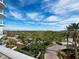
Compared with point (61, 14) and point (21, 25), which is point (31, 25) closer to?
point (21, 25)

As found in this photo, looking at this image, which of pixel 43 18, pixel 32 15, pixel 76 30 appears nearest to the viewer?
pixel 76 30

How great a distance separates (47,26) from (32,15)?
35.7ft

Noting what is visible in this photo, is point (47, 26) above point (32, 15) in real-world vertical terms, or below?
below

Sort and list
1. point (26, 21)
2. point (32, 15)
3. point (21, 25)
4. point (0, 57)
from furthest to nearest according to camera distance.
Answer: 1. point (26, 21)
2. point (21, 25)
3. point (32, 15)
4. point (0, 57)

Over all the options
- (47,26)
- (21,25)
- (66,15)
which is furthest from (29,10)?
(66,15)

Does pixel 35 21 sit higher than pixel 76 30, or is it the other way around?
pixel 35 21

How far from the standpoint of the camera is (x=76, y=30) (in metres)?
19.4

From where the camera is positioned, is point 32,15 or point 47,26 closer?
point 32,15

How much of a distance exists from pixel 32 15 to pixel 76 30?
36487 mm

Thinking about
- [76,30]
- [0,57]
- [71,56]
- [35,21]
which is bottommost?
[71,56]

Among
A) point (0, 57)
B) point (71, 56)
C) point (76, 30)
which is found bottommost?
point (71, 56)

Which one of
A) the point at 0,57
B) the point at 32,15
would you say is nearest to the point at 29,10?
the point at 32,15

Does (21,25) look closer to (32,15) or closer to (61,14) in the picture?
(32,15)

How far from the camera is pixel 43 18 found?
64250 millimetres
